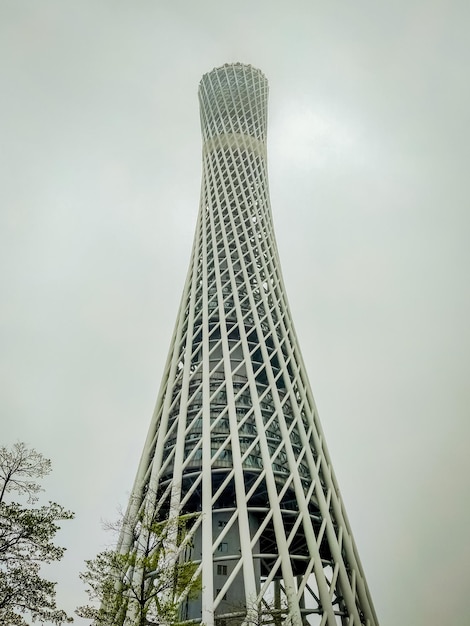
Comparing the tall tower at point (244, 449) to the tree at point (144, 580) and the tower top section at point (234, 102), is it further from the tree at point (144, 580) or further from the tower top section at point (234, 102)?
the tower top section at point (234, 102)

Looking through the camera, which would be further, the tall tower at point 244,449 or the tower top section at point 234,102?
the tower top section at point 234,102

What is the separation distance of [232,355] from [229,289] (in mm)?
5156

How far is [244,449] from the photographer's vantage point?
25.5 meters

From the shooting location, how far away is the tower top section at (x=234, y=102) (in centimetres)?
4484

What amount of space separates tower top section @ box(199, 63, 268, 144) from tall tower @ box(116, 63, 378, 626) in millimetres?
4790

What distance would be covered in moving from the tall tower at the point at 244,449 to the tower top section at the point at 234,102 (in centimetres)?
479

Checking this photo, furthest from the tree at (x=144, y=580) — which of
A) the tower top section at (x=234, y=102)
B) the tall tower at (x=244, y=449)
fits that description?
the tower top section at (x=234, y=102)

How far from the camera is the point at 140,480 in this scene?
83.6ft

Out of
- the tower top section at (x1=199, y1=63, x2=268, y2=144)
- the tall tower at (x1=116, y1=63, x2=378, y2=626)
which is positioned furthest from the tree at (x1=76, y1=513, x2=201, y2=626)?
the tower top section at (x1=199, y1=63, x2=268, y2=144)

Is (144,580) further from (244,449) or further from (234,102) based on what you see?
(234,102)

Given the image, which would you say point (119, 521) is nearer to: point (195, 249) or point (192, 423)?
point (192, 423)

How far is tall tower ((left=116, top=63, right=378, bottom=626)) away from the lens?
20703 millimetres

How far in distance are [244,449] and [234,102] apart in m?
35.0

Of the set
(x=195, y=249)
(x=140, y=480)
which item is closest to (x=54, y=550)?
(x=140, y=480)
